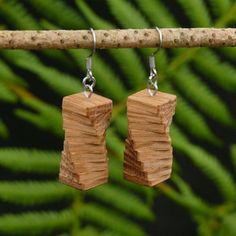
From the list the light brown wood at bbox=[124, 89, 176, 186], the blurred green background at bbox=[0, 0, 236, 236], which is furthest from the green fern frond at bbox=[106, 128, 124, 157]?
the light brown wood at bbox=[124, 89, 176, 186]

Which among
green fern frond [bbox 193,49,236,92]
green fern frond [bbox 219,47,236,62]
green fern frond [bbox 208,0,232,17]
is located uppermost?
green fern frond [bbox 208,0,232,17]

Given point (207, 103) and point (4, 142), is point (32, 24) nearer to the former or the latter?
point (4, 142)

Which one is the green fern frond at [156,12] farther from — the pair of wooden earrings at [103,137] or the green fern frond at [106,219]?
the pair of wooden earrings at [103,137]

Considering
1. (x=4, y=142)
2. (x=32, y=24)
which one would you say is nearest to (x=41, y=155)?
(x=4, y=142)

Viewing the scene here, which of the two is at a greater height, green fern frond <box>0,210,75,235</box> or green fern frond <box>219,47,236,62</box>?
green fern frond <box>219,47,236,62</box>

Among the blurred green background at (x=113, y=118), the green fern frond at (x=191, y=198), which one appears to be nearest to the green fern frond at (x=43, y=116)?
the blurred green background at (x=113, y=118)

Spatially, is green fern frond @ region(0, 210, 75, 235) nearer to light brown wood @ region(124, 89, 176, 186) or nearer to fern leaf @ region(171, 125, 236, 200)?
fern leaf @ region(171, 125, 236, 200)

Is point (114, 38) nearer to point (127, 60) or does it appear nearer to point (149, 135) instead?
point (149, 135)
